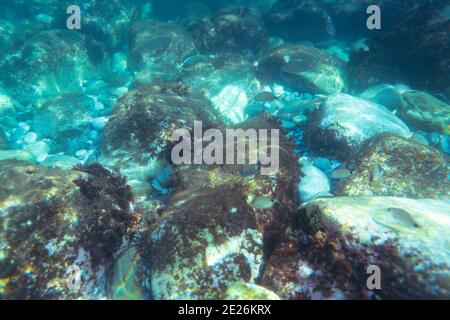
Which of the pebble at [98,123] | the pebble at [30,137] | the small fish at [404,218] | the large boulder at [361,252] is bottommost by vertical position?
the large boulder at [361,252]

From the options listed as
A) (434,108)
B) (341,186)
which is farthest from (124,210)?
(434,108)

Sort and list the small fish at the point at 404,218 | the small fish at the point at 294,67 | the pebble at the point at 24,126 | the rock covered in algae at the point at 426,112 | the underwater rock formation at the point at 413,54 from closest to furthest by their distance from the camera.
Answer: the small fish at the point at 404,218, the rock covered in algae at the point at 426,112, the underwater rock formation at the point at 413,54, the pebble at the point at 24,126, the small fish at the point at 294,67

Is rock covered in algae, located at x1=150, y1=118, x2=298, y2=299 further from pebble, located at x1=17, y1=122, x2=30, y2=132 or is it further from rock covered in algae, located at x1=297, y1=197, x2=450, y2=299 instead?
pebble, located at x1=17, y1=122, x2=30, y2=132

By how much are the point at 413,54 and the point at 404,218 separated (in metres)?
8.52

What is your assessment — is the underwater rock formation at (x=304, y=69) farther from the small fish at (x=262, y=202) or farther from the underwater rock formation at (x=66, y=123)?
the small fish at (x=262, y=202)

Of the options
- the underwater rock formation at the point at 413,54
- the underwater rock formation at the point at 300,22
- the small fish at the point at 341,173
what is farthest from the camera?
the underwater rock formation at the point at 300,22

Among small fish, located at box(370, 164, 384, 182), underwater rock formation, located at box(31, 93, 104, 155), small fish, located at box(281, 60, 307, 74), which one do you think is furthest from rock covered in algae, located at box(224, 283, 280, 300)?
small fish, located at box(281, 60, 307, 74)

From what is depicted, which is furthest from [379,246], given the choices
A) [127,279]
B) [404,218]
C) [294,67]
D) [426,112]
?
[294,67]

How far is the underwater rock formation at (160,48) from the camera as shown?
11759mm

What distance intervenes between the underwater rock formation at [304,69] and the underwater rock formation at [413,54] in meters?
0.85

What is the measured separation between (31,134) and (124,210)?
20.2ft

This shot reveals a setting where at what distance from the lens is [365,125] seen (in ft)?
23.4

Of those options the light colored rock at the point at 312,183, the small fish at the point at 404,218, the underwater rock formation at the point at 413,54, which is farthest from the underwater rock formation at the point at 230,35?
the small fish at the point at 404,218
